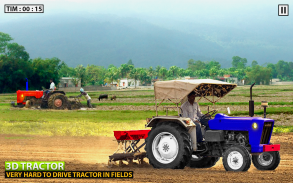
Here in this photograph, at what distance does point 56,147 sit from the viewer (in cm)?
1309

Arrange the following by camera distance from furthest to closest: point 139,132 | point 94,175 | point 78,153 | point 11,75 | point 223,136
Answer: point 11,75, point 78,153, point 139,132, point 223,136, point 94,175

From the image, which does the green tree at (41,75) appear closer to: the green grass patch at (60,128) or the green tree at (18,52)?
the green tree at (18,52)

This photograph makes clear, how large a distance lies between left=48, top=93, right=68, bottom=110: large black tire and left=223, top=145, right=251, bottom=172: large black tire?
862 inches

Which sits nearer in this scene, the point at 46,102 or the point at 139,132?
Result: the point at 139,132

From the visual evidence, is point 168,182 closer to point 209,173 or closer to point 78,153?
point 209,173

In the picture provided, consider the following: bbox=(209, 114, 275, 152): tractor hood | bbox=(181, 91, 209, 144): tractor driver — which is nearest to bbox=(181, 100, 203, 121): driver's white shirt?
bbox=(181, 91, 209, 144): tractor driver

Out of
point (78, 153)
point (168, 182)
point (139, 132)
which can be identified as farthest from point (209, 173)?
point (78, 153)

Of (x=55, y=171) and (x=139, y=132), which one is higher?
(x=139, y=132)

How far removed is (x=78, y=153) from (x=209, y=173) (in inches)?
193

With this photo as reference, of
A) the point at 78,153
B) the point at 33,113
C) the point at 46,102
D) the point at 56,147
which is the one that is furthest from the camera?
the point at 46,102

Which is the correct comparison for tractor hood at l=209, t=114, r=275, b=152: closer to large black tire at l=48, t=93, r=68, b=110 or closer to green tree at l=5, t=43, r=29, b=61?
large black tire at l=48, t=93, r=68, b=110

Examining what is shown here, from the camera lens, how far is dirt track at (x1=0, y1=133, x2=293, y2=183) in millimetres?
7688

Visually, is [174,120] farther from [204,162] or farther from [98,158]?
[98,158]

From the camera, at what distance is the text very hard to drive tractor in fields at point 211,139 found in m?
8.35
